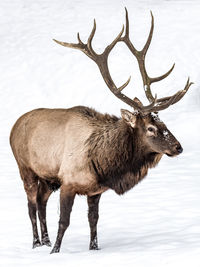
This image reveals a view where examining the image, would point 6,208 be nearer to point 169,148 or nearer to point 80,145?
point 80,145

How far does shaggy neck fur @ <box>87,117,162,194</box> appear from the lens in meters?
7.20

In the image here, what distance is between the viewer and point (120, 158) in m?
7.26

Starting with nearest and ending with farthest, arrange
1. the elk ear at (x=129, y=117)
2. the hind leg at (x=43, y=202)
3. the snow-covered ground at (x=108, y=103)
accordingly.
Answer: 1. the elk ear at (x=129, y=117)
2. the snow-covered ground at (x=108, y=103)
3. the hind leg at (x=43, y=202)

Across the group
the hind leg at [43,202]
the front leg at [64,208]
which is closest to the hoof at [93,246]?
the front leg at [64,208]

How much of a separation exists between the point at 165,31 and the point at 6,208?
11199 millimetres

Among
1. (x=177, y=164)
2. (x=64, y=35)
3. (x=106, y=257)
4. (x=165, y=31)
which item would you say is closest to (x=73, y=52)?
(x=64, y=35)

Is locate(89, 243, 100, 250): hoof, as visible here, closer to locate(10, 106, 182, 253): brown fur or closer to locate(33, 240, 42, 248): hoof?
locate(10, 106, 182, 253): brown fur

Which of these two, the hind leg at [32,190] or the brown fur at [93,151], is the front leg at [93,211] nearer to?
the brown fur at [93,151]

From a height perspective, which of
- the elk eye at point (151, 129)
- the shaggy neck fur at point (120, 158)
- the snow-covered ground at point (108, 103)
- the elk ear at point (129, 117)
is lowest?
the snow-covered ground at point (108, 103)

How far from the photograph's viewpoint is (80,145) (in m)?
7.25

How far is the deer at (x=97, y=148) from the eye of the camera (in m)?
7.12

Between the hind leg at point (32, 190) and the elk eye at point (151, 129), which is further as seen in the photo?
the hind leg at point (32, 190)


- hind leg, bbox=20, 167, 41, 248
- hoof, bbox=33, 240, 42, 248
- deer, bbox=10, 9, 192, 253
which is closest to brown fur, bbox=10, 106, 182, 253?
deer, bbox=10, 9, 192, 253

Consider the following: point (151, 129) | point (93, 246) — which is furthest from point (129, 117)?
point (93, 246)
